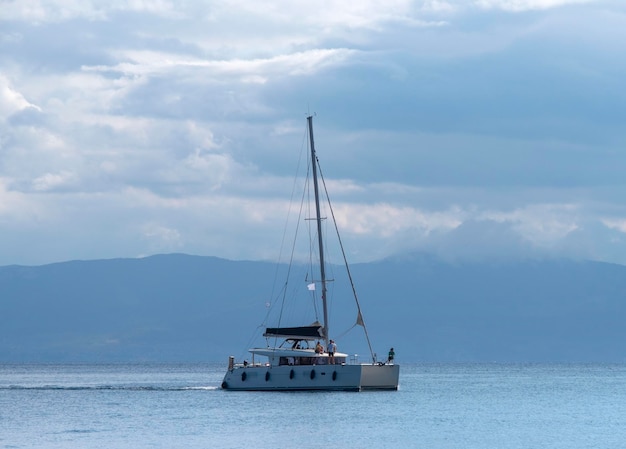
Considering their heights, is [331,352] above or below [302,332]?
below

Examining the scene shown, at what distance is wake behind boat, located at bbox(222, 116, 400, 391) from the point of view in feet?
A: 308

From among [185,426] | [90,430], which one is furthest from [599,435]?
[90,430]

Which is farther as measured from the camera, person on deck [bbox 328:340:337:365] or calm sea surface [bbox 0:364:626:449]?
person on deck [bbox 328:340:337:365]

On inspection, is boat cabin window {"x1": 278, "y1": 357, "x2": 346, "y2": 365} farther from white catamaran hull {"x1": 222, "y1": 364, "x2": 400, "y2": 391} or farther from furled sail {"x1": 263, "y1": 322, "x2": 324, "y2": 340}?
furled sail {"x1": 263, "y1": 322, "x2": 324, "y2": 340}

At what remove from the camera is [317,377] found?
93.9 m

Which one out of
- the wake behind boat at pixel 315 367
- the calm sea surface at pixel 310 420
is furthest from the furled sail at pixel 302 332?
the calm sea surface at pixel 310 420

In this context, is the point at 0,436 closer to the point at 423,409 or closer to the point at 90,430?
the point at 90,430

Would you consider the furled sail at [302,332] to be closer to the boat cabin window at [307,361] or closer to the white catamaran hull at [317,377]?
the boat cabin window at [307,361]

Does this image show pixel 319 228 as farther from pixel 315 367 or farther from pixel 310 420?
pixel 310 420

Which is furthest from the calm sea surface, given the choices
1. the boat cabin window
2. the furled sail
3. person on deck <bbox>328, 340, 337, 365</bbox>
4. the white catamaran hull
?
the furled sail

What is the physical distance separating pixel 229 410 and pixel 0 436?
19.5m

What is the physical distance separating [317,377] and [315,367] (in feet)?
2.33

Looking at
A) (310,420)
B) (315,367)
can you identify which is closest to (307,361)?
(315,367)

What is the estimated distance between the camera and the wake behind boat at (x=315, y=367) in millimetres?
93938
